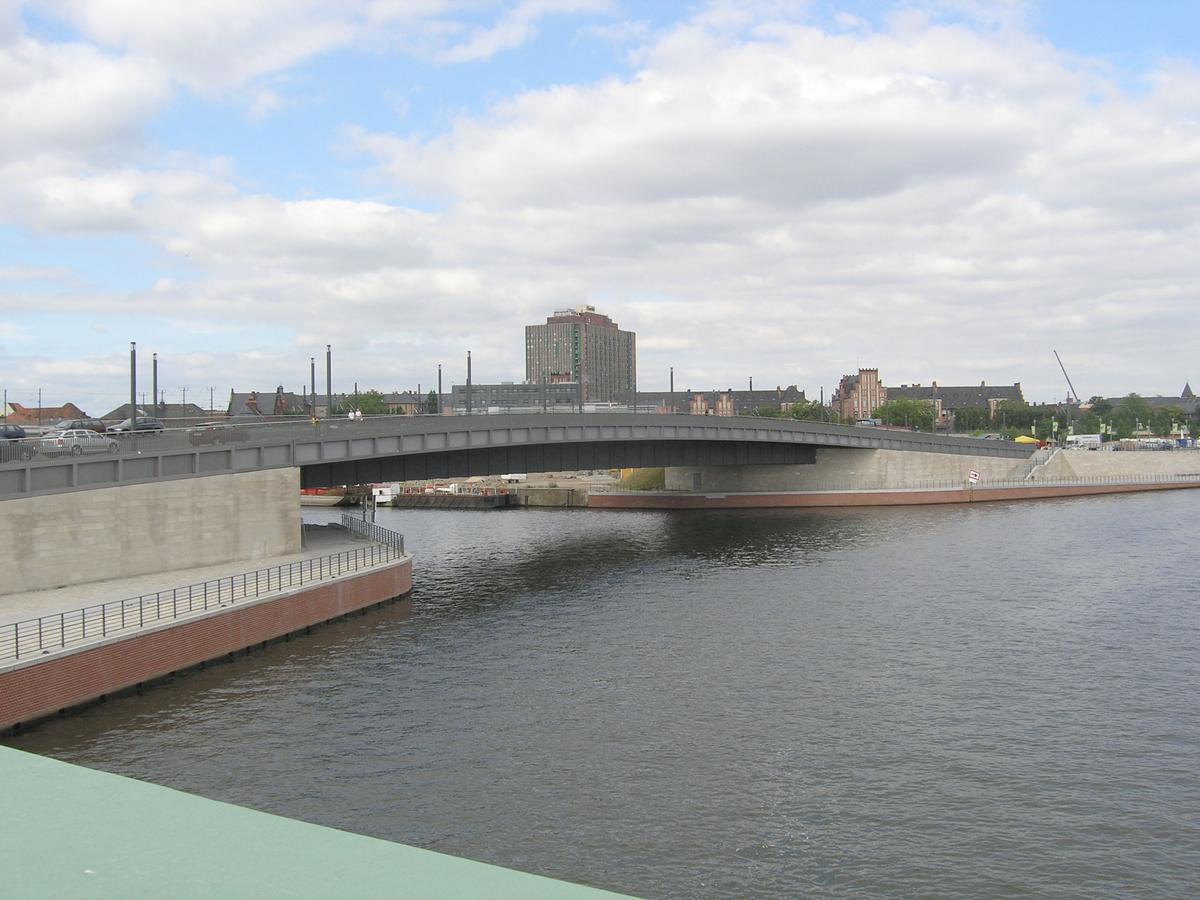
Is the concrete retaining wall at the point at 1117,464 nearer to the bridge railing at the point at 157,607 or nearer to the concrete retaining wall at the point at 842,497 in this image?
the concrete retaining wall at the point at 842,497

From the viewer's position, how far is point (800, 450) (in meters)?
97.1

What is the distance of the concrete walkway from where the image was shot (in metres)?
32.1

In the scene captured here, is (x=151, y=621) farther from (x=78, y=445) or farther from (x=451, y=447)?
(x=451, y=447)

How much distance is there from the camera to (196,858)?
34.9ft

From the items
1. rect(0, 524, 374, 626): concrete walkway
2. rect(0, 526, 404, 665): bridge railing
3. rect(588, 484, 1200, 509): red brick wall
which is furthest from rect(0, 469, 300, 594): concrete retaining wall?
rect(588, 484, 1200, 509): red brick wall

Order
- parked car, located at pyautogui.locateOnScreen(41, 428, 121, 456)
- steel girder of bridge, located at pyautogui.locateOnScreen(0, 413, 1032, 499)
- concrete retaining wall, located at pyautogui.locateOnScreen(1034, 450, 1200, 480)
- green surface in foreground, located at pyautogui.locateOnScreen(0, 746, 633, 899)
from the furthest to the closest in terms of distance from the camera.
Answer: 1. concrete retaining wall, located at pyautogui.locateOnScreen(1034, 450, 1200, 480)
2. steel girder of bridge, located at pyautogui.locateOnScreen(0, 413, 1032, 499)
3. parked car, located at pyautogui.locateOnScreen(41, 428, 121, 456)
4. green surface in foreground, located at pyautogui.locateOnScreen(0, 746, 633, 899)

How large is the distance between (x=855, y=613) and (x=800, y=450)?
55930 mm

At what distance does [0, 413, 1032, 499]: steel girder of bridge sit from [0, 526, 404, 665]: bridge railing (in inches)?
230

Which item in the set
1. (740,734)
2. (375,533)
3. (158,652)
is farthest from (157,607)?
(375,533)

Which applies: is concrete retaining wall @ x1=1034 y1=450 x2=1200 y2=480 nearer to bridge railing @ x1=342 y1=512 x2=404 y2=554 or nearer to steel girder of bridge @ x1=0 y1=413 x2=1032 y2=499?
steel girder of bridge @ x1=0 y1=413 x2=1032 y2=499

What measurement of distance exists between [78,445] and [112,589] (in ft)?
29.5

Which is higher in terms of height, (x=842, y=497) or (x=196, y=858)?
(x=196, y=858)

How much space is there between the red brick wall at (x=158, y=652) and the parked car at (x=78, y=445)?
10.7m

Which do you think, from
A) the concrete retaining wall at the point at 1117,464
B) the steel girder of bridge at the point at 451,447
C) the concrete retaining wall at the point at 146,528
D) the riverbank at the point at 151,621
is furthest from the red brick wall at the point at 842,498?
the concrete retaining wall at the point at 146,528
